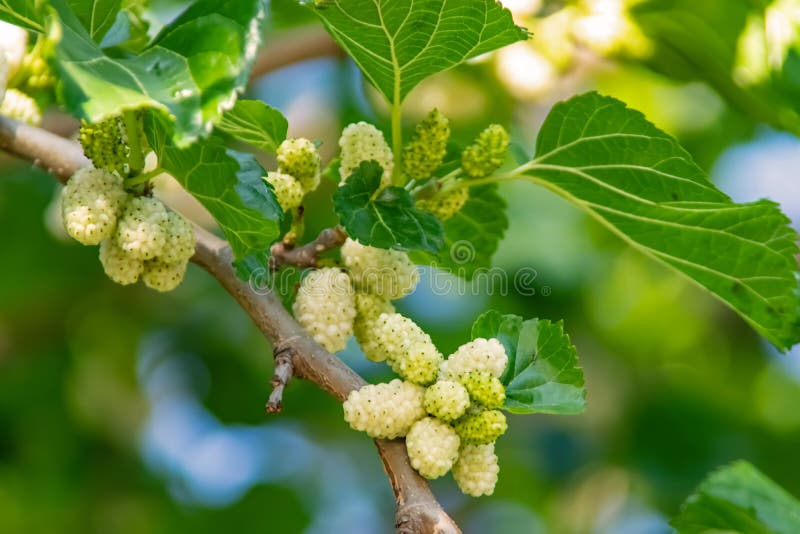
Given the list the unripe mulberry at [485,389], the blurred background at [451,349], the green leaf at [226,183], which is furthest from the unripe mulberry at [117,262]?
the blurred background at [451,349]

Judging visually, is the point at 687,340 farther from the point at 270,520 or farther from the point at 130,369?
the point at 130,369

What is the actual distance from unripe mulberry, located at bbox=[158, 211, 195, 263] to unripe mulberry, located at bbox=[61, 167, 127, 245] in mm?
49

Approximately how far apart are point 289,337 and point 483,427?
0.71 ft

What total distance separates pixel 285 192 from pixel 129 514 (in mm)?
1641

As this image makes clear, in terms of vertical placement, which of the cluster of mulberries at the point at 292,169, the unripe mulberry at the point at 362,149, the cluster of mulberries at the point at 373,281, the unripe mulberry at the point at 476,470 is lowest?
the unripe mulberry at the point at 476,470

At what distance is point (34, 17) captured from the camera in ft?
2.78

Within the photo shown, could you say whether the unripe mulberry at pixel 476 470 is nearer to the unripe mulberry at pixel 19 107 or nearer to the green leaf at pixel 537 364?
the green leaf at pixel 537 364

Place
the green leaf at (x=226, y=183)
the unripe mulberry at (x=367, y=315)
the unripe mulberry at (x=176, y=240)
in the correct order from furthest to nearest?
the unripe mulberry at (x=367, y=315) < the unripe mulberry at (x=176, y=240) < the green leaf at (x=226, y=183)

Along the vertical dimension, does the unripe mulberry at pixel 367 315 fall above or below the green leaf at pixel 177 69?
below

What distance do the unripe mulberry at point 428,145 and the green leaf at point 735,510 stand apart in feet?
1.44

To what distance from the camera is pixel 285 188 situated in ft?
3.21

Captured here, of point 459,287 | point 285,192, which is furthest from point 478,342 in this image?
point 459,287

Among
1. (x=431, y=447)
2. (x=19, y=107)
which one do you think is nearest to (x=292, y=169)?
(x=431, y=447)

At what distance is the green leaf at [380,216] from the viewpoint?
920 millimetres
